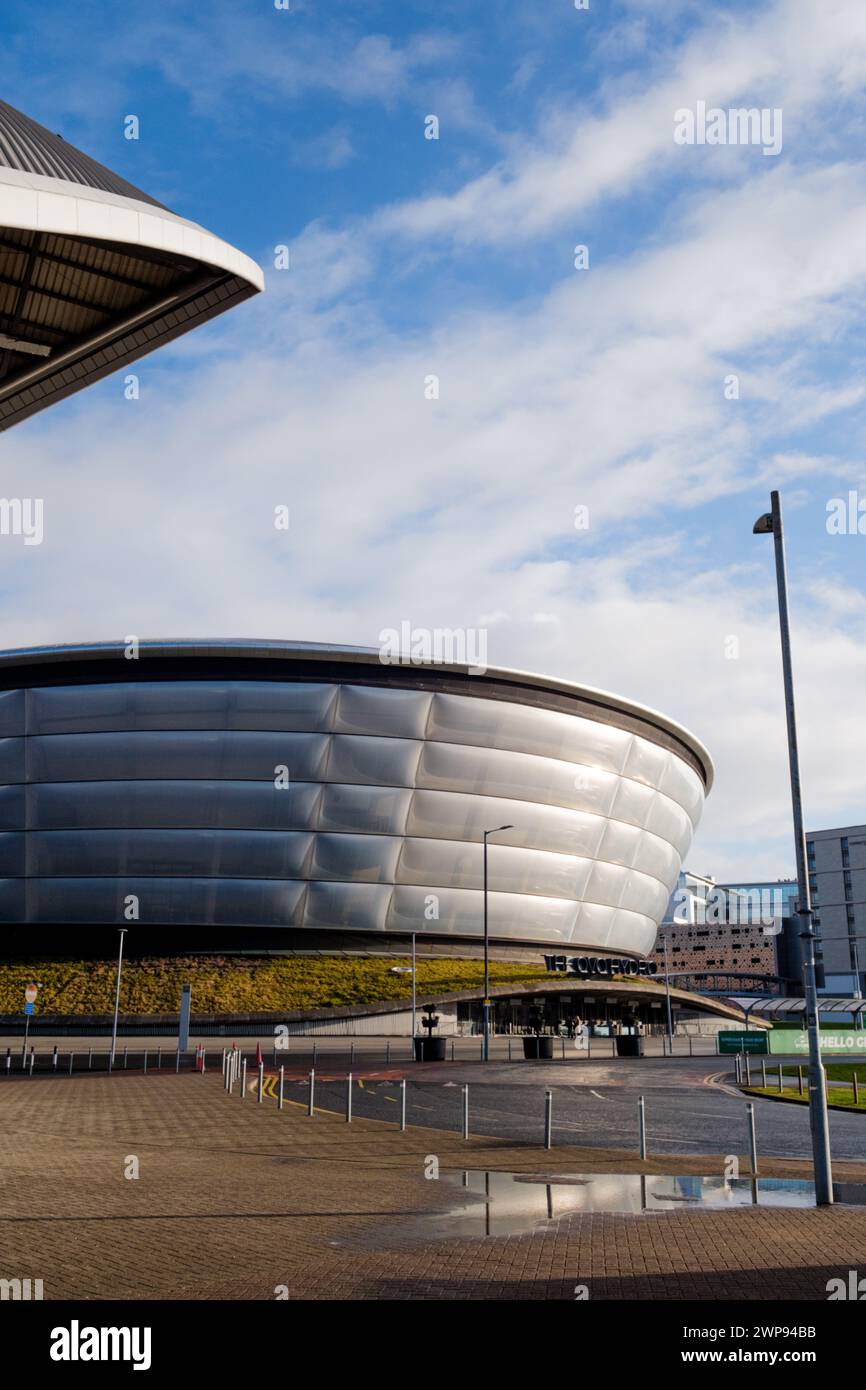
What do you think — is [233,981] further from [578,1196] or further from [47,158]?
[47,158]

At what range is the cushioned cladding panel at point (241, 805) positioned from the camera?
70438 millimetres

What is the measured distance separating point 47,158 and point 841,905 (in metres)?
148

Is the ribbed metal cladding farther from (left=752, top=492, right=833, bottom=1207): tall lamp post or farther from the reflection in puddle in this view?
the reflection in puddle

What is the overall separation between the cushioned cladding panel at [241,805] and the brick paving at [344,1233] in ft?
169

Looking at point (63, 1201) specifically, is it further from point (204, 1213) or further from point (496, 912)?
point (496, 912)

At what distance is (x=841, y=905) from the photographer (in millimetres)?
147875

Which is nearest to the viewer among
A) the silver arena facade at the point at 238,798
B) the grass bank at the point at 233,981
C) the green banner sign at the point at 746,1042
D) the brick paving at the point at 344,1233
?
the brick paving at the point at 344,1233

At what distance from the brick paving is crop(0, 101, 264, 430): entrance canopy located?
1139 cm

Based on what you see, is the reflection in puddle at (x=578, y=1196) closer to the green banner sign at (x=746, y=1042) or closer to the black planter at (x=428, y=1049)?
the green banner sign at (x=746, y=1042)

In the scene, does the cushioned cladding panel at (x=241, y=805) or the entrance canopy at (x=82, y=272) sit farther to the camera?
the cushioned cladding panel at (x=241, y=805)

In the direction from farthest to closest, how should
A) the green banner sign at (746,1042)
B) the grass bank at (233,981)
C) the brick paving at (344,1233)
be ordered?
the grass bank at (233,981), the green banner sign at (746,1042), the brick paving at (344,1233)

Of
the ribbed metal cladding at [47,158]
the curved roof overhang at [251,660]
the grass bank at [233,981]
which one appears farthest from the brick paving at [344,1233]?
the curved roof overhang at [251,660]

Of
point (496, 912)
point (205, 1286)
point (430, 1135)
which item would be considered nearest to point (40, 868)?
point (496, 912)
